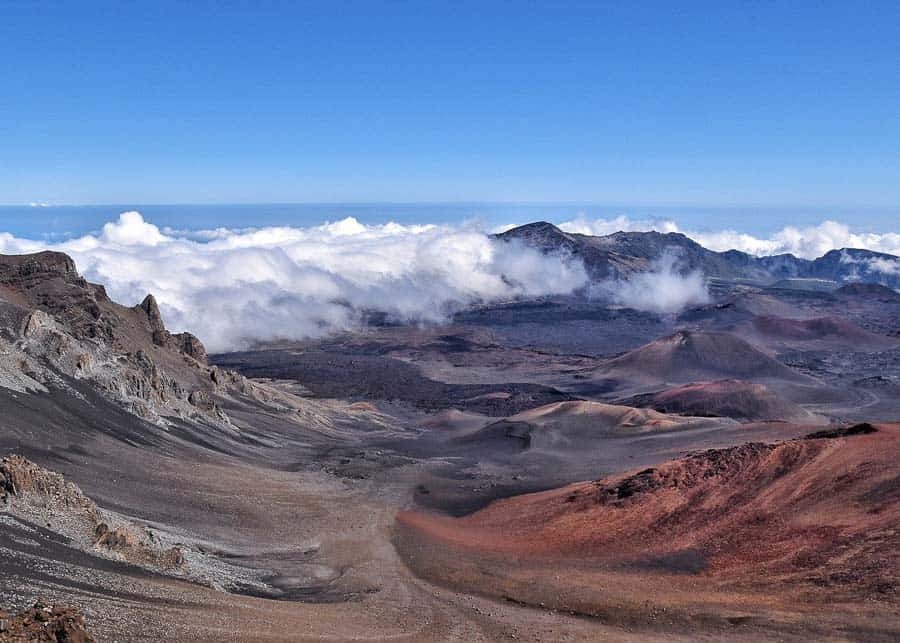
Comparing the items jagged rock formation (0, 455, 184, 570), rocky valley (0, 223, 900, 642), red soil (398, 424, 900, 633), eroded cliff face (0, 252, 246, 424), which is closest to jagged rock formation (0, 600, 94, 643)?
rocky valley (0, 223, 900, 642)

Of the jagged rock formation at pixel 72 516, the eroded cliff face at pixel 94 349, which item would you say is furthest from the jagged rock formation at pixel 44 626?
the eroded cliff face at pixel 94 349

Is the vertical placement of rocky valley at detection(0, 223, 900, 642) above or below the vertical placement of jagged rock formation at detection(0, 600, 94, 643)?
below

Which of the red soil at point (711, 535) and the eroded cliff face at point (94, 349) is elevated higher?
the eroded cliff face at point (94, 349)

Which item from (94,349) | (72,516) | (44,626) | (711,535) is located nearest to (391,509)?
(711,535)

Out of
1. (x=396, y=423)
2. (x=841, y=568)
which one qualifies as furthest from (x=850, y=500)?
(x=396, y=423)

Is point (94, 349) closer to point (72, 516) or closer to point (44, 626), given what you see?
point (72, 516)

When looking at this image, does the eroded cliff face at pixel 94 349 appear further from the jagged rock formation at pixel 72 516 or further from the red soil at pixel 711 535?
the red soil at pixel 711 535

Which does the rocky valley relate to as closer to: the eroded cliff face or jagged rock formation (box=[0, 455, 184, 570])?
jagged rock formation (box=[0, 455, 184, 570])

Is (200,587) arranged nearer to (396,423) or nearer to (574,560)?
Answer: (574,560)
